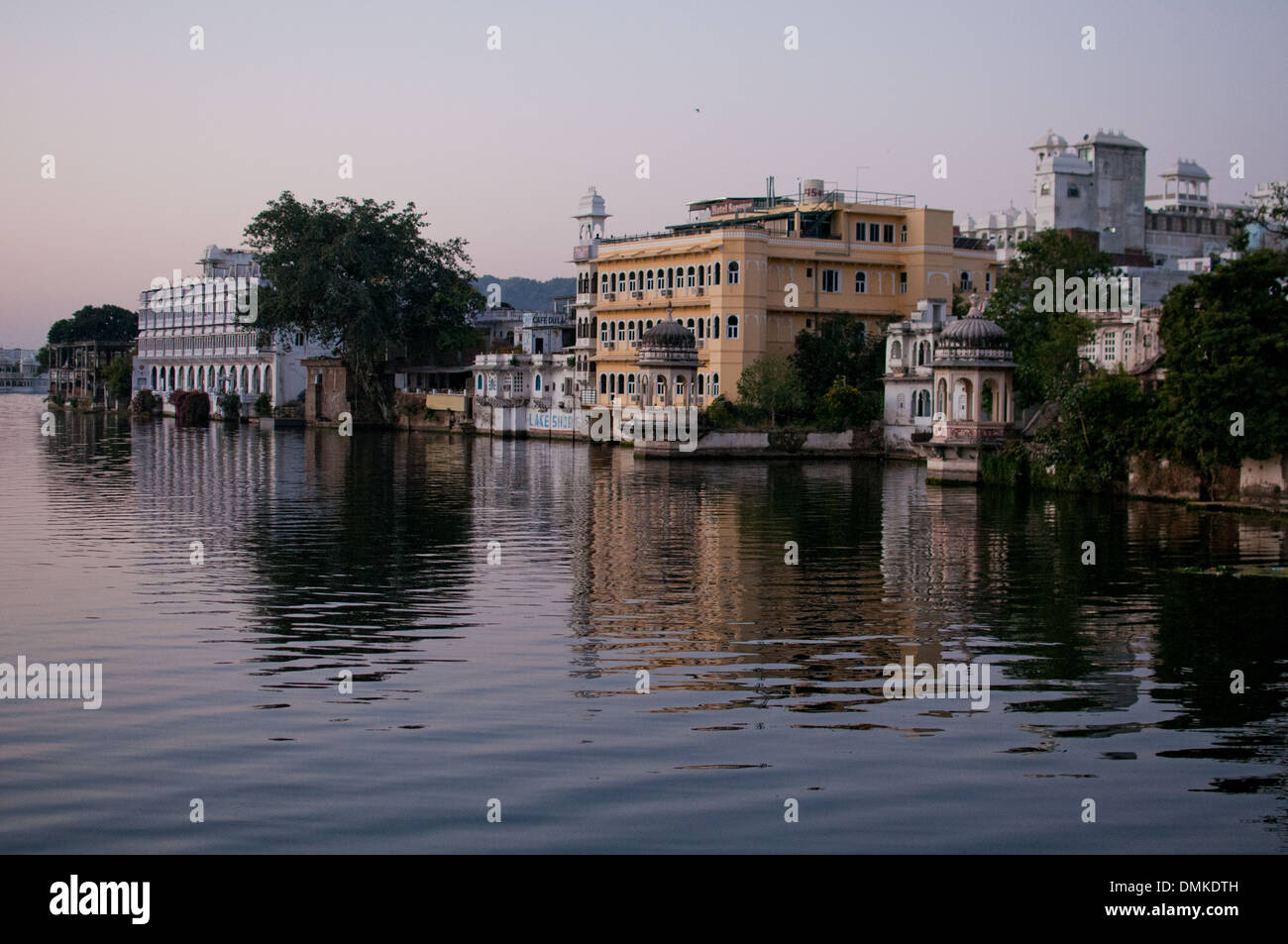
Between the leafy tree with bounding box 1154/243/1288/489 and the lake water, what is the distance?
9.61 ft

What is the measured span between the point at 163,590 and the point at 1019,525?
64.5ft

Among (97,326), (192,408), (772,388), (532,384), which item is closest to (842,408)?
(772,388)

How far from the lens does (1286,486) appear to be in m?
34.9

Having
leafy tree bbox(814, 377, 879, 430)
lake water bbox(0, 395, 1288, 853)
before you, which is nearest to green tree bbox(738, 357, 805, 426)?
leafy tree bbox(814, 377, 879, 430)

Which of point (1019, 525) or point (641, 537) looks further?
point (1019, 525)

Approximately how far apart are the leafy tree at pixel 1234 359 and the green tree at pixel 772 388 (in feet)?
85.0

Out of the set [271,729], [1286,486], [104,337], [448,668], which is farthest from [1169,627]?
[104,337]

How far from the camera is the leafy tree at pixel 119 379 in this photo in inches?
4929

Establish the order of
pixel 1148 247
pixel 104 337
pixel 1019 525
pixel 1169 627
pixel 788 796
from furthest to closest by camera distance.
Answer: pixel 104 337 → pixel 1148 247 → pixel 1019 525 → pixel 1169 627 → pixel 788 796

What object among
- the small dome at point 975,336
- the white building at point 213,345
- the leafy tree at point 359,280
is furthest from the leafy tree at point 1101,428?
the white building at point 213,345

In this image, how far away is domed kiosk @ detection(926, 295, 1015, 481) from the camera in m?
46.1

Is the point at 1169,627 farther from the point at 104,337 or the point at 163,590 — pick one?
the point at 104,337

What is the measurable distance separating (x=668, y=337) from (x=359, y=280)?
28.4m
